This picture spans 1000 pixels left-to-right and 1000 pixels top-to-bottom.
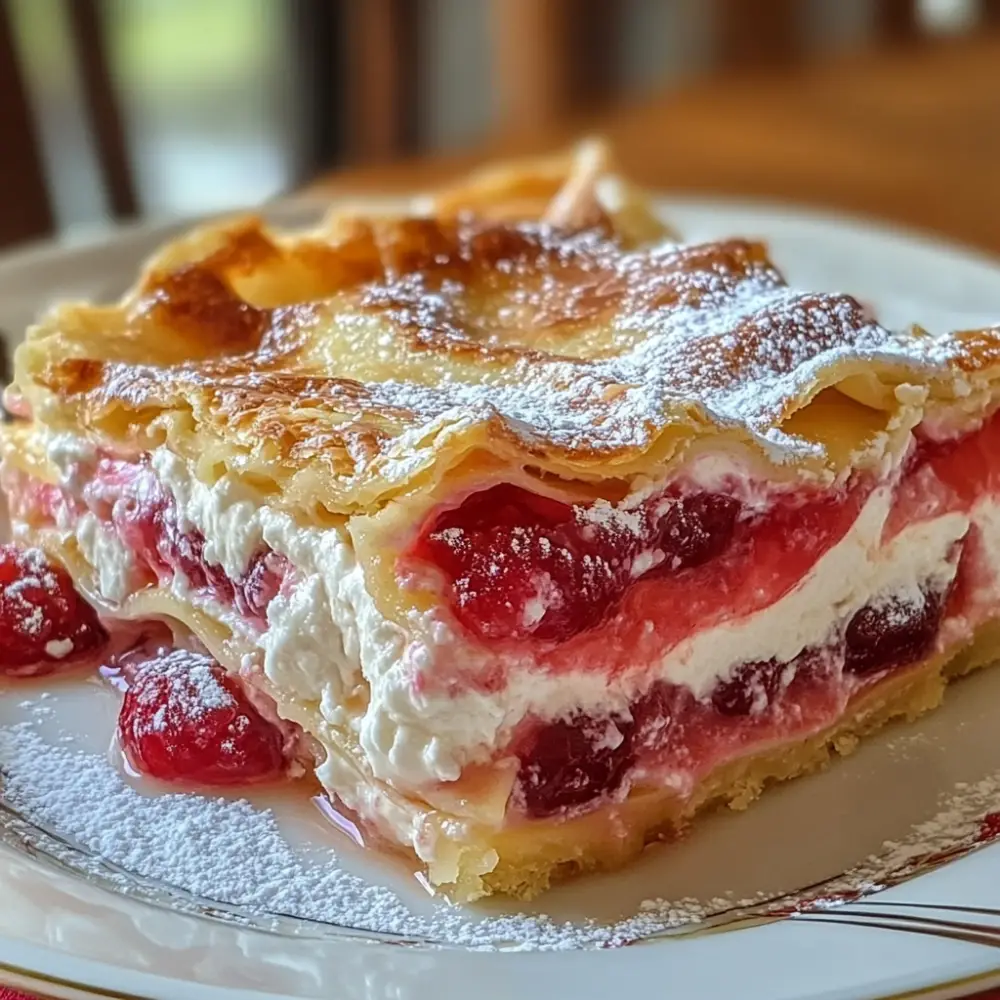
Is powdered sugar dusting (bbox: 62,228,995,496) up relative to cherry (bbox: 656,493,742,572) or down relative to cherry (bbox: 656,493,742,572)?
up

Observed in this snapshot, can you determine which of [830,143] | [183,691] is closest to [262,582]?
[183,691]

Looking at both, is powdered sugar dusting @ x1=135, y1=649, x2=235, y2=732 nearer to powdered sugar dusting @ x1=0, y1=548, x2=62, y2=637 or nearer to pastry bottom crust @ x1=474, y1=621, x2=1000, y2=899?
powdered sugar dusting @ x1=0, y1=548, x2=62, y2=637

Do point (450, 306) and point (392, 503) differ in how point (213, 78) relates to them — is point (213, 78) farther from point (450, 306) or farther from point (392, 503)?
point (392, 503)

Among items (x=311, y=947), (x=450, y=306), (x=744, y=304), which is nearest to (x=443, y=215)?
(x=450, y=306)

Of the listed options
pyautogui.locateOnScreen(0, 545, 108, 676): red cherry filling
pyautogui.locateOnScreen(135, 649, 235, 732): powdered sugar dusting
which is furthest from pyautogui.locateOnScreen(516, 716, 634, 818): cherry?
pyautogui.locateOnScreen(0, 545, 108, 676): red cherry filling

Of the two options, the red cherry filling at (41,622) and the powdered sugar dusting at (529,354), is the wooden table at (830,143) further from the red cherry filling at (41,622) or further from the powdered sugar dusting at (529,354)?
the red cherry filling at (41,622)

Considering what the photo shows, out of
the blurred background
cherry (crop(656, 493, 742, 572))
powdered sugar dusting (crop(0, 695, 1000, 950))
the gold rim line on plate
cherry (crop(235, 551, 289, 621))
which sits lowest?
the blurred background
